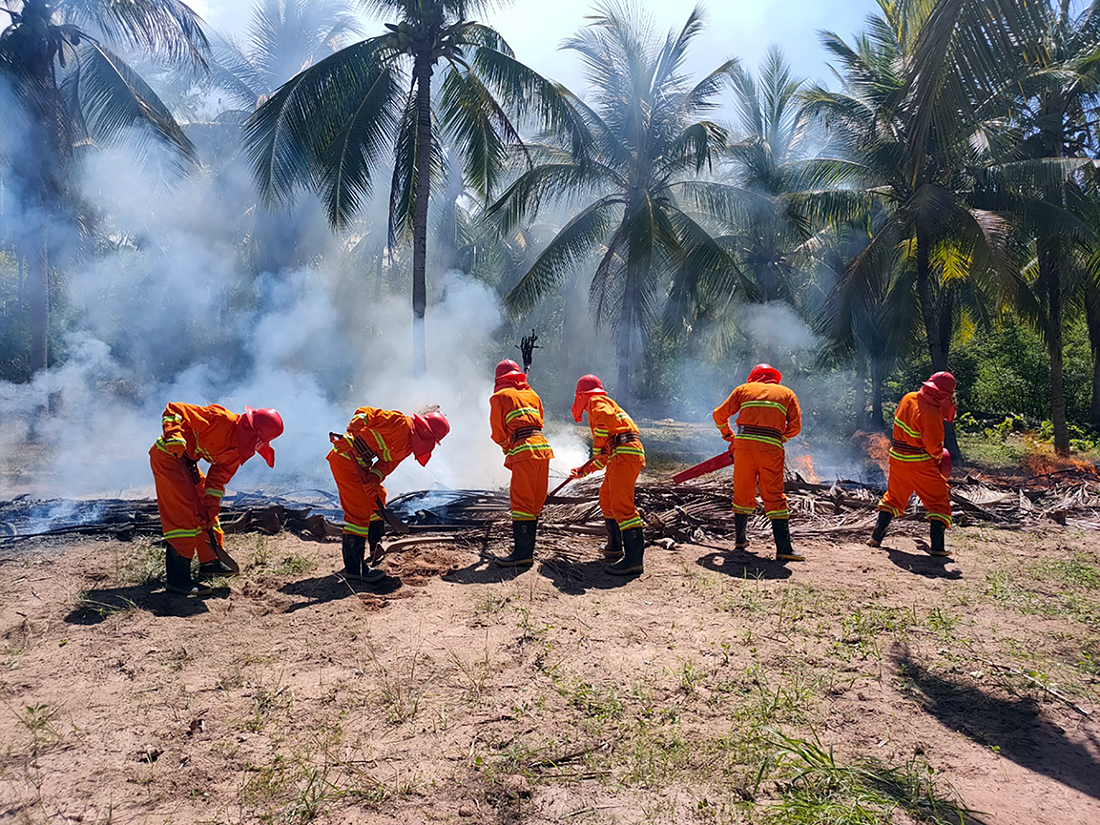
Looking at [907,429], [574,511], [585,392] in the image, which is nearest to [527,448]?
[585,392]

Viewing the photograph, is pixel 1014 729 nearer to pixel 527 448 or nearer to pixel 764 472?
pixel 764 472

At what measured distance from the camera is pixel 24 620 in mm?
4805

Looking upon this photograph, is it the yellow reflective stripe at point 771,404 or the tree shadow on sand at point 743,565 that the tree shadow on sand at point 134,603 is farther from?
the yellow reflective stripe at point 771,404

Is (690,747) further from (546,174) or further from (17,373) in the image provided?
(17,373)

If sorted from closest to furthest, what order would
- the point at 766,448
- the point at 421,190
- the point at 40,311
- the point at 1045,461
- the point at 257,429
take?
the point at 257,429 < the point at 766,448 < the point at 421,190 < the point at 40,311 < the point at 1045,461

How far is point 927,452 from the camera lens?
704cm

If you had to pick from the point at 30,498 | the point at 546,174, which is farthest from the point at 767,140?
the point at 30,498

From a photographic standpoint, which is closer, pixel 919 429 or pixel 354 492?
pixel 354 492

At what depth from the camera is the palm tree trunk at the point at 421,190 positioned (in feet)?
41.2

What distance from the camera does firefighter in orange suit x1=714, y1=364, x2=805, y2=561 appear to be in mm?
6766

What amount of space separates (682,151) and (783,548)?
11.1 meters

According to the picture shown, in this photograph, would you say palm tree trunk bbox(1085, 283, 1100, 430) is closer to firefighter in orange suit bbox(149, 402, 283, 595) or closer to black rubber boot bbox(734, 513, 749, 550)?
black rubber boot bbox(734, 513, 749, 550)

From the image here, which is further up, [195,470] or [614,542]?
[195,470]

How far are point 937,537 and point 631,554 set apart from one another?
323 centimetres
